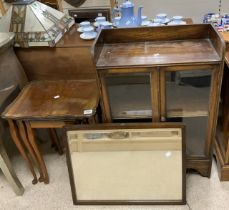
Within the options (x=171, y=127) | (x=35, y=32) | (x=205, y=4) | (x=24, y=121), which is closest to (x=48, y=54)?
(x=35, y=32)

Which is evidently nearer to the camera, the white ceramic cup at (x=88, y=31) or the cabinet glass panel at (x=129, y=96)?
the cabinet glass panel at (x=129, y=96)

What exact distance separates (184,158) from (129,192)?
14.0 inches

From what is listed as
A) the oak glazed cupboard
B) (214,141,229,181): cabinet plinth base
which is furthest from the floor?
the oak glazed cupboard

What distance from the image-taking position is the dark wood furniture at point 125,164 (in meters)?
1.46

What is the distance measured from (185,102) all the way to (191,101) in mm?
30

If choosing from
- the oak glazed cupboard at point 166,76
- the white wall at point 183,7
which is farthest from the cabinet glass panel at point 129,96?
the white wall at point 183,7

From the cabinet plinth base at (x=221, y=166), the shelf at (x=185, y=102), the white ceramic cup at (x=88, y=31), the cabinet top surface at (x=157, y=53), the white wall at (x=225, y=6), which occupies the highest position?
the white ceramic cup at (x=88, y=31)

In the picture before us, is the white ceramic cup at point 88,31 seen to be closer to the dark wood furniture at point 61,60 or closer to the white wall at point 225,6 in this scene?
the dark wood furniture at point 61,60

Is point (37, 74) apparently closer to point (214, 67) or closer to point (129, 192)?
point (129, 192)

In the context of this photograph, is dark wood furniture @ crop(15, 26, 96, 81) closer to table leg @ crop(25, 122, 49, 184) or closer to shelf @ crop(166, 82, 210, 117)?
table leg @ crop(25, 122, 49, 184)

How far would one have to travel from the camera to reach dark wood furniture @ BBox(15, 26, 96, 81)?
167 cm

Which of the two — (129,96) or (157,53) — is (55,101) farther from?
(157,53)

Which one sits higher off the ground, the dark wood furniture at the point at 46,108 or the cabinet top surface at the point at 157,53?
the cabinet top surface at the point at 157,53

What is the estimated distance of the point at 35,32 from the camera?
1.66 meters
